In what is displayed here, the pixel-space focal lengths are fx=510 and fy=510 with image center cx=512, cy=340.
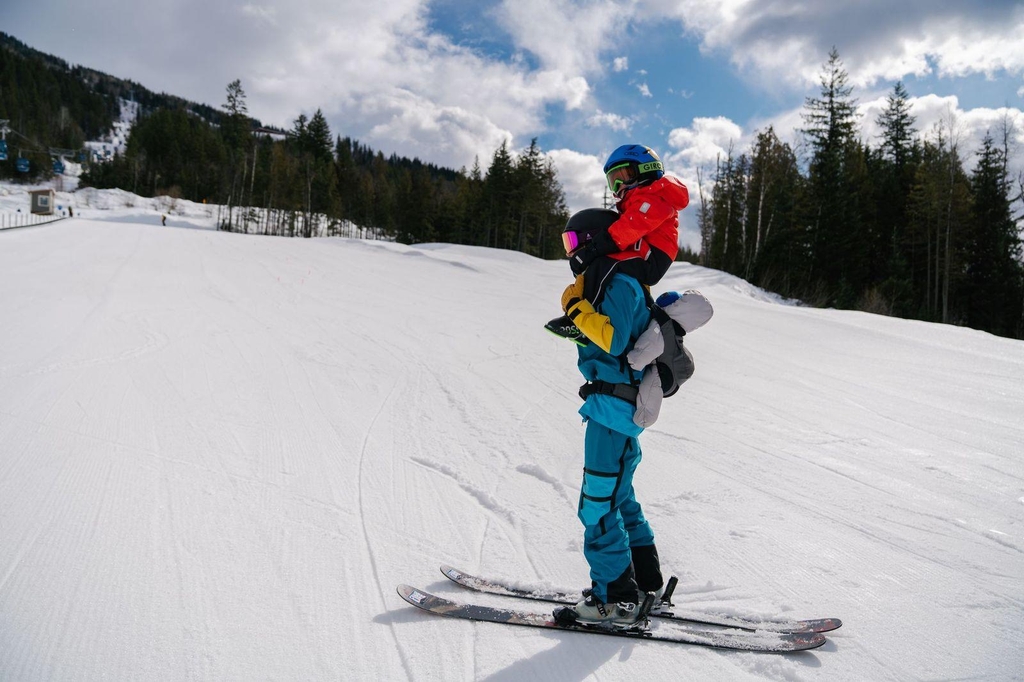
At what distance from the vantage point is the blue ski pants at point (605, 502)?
7.81ft

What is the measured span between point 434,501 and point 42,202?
1791 inches

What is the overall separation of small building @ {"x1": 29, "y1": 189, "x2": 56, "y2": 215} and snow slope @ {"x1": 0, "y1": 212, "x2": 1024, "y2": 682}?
36.9 meters

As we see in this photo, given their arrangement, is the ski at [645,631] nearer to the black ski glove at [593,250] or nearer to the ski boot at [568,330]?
the ski boot at [568,330]

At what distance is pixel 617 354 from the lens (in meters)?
2.26

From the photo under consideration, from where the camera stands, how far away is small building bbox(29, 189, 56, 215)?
1350 inches

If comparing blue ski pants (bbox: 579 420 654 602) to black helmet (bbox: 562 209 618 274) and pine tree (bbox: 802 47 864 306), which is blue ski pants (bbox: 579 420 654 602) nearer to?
black helmet (bbox: 562 209 618 274)

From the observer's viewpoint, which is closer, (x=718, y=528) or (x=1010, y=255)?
(x=718, y=528)

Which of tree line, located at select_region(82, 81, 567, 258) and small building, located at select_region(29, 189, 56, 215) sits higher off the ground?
tree line, located at select_region(82, 81, 567, 258)

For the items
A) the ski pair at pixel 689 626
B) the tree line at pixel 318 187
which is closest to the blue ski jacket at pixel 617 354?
the ski pair at pixel 689 626

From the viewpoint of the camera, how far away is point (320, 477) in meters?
3.73

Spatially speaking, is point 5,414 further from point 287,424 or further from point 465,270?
point 465,270

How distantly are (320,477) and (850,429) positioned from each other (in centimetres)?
506

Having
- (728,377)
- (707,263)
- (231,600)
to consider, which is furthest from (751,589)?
(707,263)

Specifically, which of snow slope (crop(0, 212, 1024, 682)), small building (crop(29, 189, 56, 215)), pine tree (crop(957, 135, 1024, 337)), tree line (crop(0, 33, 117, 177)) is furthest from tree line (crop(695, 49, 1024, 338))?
tree line (crop(0, 33, 117, 177))
